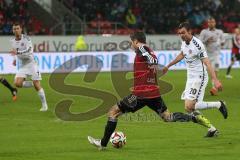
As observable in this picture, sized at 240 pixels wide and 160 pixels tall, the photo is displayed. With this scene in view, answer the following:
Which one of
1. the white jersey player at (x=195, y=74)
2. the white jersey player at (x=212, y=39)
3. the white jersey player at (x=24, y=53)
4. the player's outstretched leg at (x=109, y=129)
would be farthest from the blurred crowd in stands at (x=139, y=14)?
the player's outstretched leg at (x=109, y=129)

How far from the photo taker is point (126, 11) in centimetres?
4328

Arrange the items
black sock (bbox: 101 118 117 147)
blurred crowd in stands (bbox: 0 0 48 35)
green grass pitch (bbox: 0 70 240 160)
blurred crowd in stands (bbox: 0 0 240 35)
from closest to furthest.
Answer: green grass pitch (bbox: 0 70 240 160)
black sock (bbox: 101 118 117 147)
blurred crowd in stands (bbox: 0 0 48 35)
blurred crowd in stands (bbox: 0 0 240 35)

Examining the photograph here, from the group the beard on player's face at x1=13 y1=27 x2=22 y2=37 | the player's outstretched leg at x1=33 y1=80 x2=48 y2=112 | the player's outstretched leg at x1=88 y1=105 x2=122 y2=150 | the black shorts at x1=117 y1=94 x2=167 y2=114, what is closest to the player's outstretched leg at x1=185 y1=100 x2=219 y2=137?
the black shorts at x1=117 y1=94 x2=167 y2=114

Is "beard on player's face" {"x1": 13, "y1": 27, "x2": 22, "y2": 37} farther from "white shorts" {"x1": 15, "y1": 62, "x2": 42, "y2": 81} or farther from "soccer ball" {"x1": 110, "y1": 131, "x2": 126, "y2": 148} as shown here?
"soccer ball" {"x1": 110, "y1": 131, "x2": 126, "y2": 148}

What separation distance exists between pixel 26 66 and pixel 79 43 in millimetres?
17159

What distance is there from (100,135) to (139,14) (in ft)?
96.8

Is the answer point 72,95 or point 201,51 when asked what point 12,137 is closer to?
point 201,51

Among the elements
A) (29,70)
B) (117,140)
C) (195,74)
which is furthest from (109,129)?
(29,70)

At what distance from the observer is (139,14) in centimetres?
4341

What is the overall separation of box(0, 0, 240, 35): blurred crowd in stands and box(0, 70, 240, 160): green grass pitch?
19.5 meters

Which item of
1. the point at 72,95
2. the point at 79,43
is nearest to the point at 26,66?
the point at 72,95

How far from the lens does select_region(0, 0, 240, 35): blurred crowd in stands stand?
4150 cm

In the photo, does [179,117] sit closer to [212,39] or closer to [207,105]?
[207,105]

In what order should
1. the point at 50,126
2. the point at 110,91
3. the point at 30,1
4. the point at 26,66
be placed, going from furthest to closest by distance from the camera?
the point at 30,1 < the point at 110,91 < the point at 26,66 < the point at 50,126
